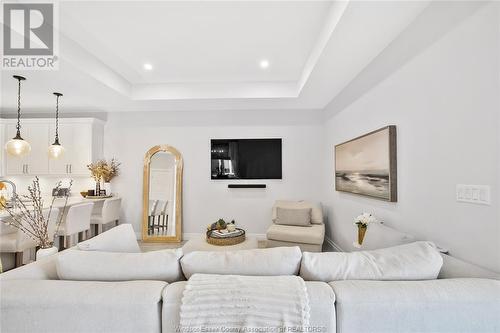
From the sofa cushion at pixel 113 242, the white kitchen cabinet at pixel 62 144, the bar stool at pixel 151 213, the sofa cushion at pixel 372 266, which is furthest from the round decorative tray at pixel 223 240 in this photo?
the white kitchen cabinet at pixel 62 144

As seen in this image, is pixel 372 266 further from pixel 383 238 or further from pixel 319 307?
pixel 383 238

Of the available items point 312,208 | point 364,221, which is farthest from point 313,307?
point 312,208

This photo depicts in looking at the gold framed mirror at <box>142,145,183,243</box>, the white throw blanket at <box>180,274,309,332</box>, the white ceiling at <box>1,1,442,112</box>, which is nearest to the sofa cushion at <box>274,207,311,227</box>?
the white ceiling at <box>1,1,442,112</box>

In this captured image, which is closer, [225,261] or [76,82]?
[225,261]

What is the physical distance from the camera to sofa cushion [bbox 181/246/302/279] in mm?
1254

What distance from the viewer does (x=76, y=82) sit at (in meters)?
3.08

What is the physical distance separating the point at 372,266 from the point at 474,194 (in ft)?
2.86

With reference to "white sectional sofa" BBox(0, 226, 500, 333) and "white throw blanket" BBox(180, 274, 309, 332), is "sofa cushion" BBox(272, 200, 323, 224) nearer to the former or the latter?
"white sectional sofa" BBox(0, 226, 500, 333)

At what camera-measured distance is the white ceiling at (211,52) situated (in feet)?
6.52

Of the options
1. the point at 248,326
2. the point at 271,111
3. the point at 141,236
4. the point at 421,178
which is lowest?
the point at 141,236

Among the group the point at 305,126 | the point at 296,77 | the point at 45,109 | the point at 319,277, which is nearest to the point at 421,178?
the point at 319,277

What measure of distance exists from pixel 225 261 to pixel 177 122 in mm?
3878

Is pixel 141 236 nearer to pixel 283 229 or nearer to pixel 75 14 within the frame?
pixel 283 229

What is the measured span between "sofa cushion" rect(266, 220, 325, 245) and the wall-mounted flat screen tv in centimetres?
131
